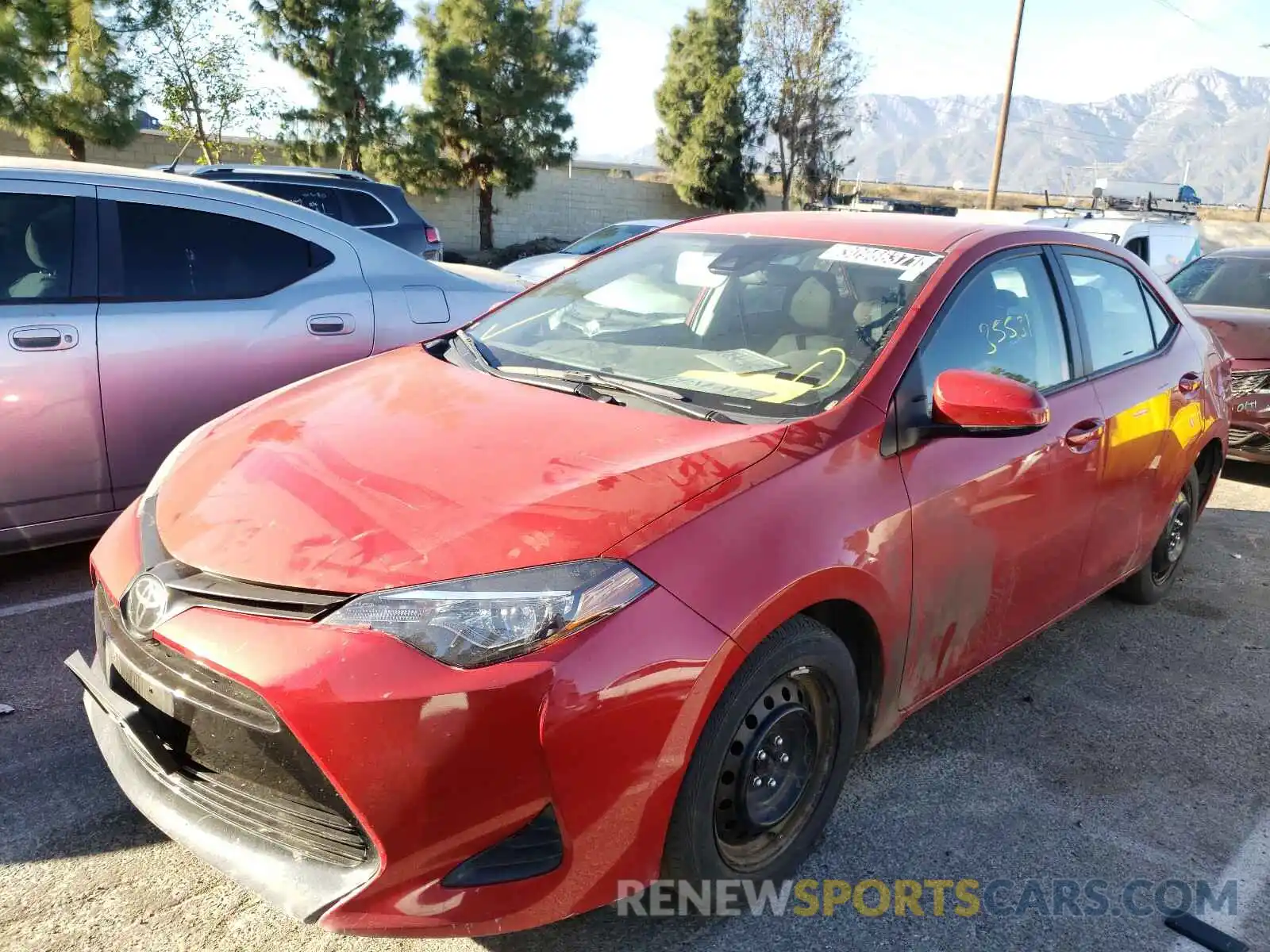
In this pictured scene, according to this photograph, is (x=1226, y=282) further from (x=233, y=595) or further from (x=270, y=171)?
(x=270, y=171)

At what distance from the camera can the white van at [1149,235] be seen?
11297 millimetres

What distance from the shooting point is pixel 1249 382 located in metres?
6.70

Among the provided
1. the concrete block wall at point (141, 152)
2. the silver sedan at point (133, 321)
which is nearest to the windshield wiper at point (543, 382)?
the silver sedan at point (133, 321)

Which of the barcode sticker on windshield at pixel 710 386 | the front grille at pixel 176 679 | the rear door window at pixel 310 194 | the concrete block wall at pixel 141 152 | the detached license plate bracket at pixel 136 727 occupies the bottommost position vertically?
the detached license plate bracket at pixel 136 727

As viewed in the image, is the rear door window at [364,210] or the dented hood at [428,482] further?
the rear door window at [364,210]

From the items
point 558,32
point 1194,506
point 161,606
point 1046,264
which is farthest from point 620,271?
point 558,32

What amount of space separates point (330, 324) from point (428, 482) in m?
2.64

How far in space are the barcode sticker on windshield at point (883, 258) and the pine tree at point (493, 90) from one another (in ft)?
72.4

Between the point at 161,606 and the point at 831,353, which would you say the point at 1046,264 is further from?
the point at 161,606

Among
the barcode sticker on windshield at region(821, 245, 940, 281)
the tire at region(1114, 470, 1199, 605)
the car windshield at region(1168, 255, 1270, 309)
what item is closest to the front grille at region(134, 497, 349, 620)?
the barcode sticker on windshield at region(821, 245, 940, 281)

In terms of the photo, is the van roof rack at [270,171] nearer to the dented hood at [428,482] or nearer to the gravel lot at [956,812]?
the gravel lot at [956,812]

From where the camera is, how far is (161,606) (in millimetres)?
2061

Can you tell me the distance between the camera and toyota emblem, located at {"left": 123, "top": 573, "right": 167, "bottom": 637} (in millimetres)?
2061

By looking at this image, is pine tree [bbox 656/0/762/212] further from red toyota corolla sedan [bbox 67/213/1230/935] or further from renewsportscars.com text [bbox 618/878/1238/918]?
renewsportscars.com text [bbox 618/878/1238/918]
